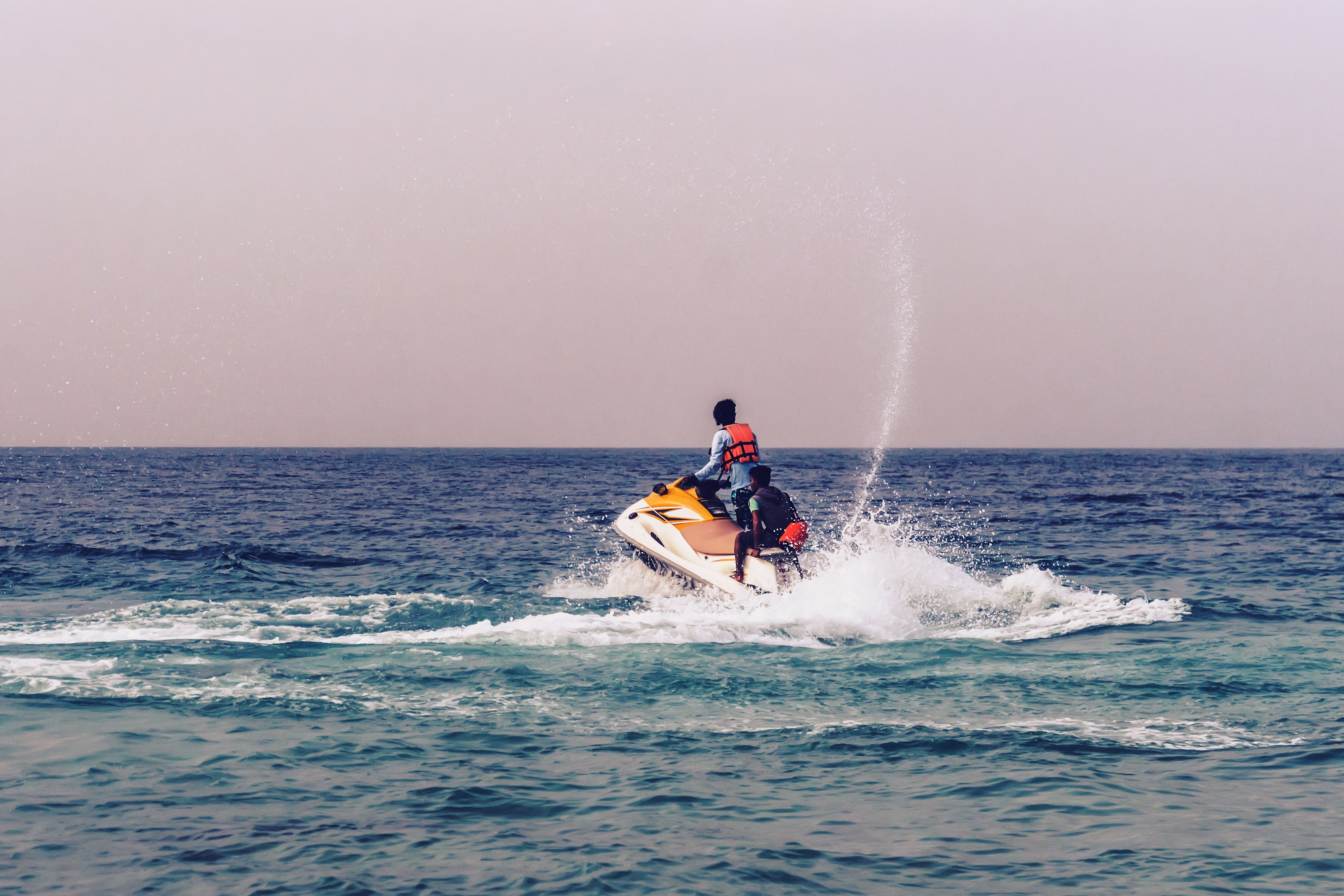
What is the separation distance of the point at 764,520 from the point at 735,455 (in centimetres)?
130

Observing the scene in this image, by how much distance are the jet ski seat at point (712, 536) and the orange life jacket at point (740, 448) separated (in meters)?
0.76

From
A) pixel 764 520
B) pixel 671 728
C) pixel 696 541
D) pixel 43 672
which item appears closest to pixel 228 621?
pixel 43 672

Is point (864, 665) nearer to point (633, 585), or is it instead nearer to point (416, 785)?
point (416, 785)

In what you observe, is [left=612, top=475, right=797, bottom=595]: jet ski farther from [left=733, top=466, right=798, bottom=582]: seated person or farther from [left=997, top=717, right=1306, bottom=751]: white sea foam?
[left=997, top=717, right=1306, bottom=751]: white sea foam

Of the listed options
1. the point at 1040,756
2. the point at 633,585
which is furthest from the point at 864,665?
the point at 633,585

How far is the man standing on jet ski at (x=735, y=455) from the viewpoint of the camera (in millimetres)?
13539

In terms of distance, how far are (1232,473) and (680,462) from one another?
7022 cm

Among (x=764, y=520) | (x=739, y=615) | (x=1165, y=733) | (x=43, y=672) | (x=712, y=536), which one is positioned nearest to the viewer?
(x=1165, y=733)

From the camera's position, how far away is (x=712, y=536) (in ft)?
44.0

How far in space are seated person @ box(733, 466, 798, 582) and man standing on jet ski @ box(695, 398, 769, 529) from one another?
0.66 m

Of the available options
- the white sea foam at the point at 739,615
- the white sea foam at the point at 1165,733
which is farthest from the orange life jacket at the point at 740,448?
the white sea foam at the point at 1165,733

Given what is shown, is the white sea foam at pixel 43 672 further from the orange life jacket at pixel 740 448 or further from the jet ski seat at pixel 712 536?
the orange life jacket at pixel 740 448

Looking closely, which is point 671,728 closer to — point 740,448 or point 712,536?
point 712,536

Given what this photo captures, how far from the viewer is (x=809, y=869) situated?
5109mm
